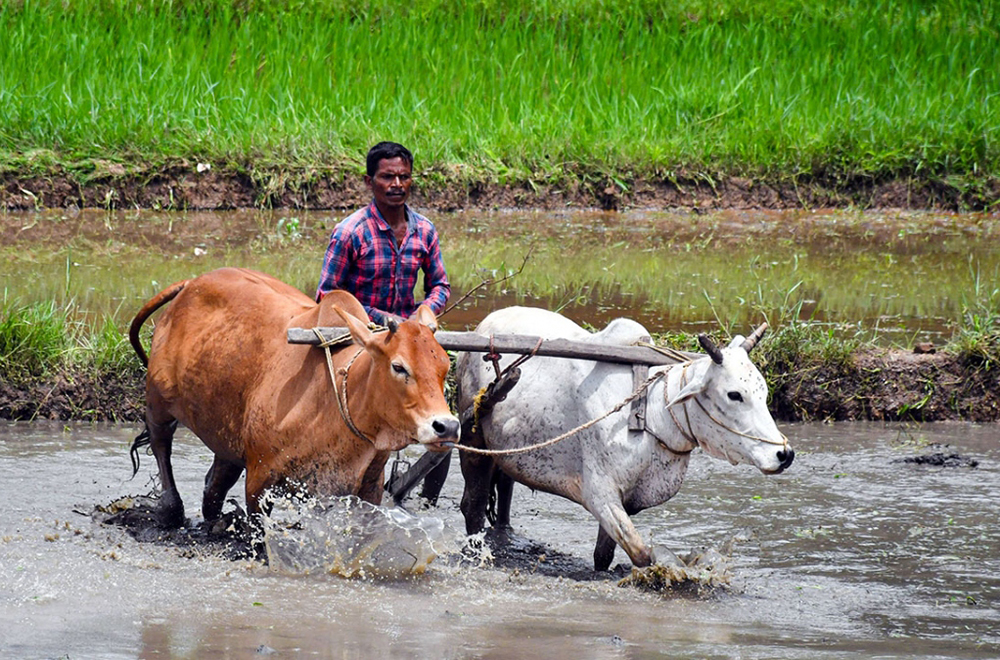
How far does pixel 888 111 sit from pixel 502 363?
21.7 feet

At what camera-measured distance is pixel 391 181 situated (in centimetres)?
559

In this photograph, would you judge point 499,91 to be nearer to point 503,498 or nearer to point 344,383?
point 503,498

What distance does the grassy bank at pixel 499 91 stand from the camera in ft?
33.0

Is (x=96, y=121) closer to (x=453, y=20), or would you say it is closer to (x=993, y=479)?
(x=453, y=20)

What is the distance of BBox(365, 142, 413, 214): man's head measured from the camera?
220 inches

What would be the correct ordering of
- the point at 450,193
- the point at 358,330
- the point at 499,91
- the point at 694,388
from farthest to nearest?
the point at 499,91 < the point at 450,193 < the point at 694,388 < the point at 358,330

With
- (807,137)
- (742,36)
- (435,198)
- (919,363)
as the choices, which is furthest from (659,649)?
(742,36)

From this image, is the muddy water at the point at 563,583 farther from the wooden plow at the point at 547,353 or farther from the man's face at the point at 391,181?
the man's face at the point at 391,181

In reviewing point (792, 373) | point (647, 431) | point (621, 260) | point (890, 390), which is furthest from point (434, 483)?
point (621, 260)

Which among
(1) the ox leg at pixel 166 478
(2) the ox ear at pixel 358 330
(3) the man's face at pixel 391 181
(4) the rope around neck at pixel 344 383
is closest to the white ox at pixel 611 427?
(3) the man's face at pixel 391 181

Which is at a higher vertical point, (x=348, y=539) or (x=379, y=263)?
(x=379, y=263)

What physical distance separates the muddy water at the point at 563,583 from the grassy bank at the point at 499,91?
391 centimetres

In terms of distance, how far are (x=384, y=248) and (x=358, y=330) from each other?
1.03 m

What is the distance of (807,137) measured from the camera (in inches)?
415
